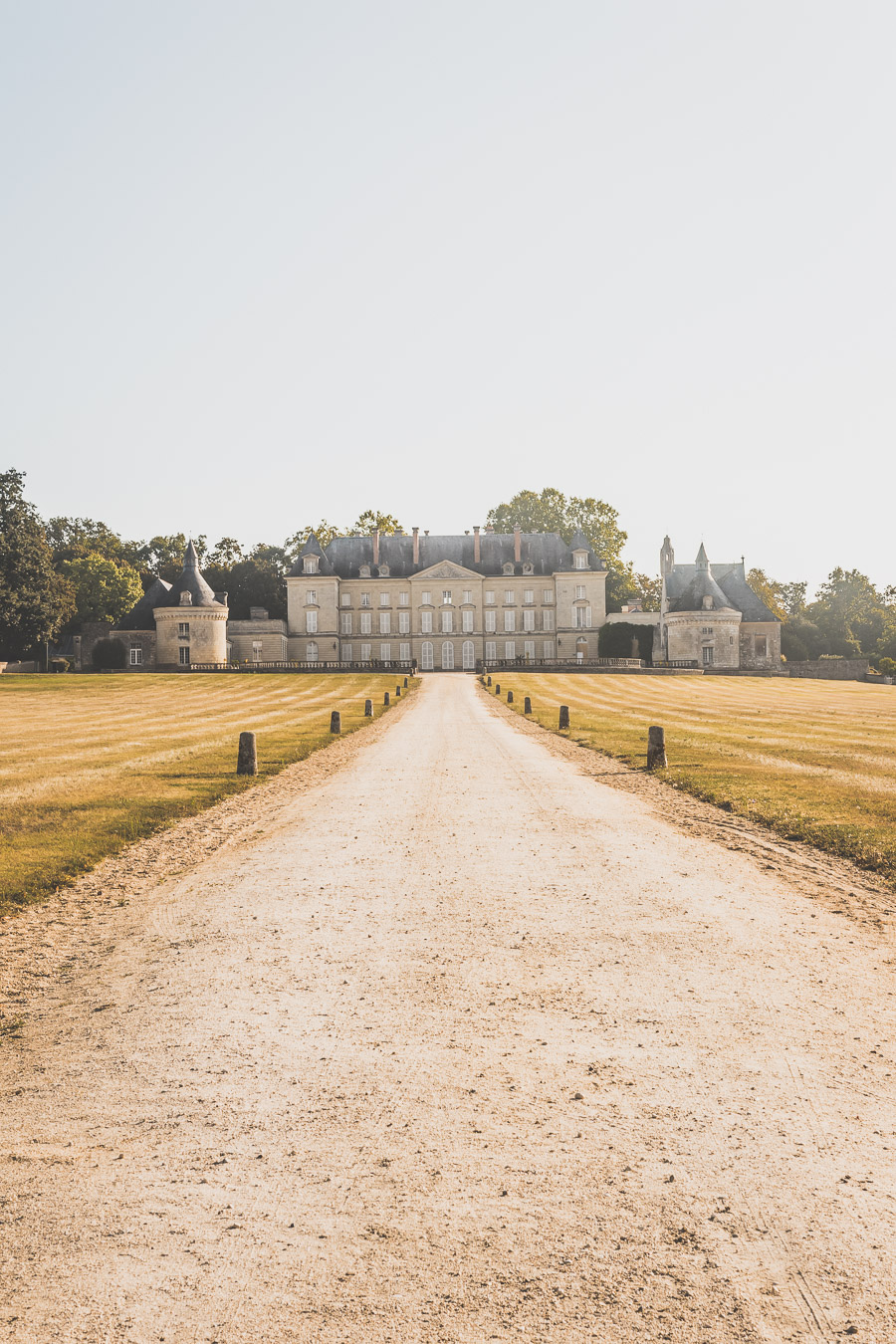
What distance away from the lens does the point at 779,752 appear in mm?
18547

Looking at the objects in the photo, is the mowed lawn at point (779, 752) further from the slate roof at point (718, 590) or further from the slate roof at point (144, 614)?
the slate roof at point (144, 614)

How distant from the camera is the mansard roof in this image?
7531 cm

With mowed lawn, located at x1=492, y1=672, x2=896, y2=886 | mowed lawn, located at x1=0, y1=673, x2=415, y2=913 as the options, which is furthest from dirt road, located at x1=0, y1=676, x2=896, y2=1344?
mowed lawn, located at x1=492, y1=672, x2=896, y2=886

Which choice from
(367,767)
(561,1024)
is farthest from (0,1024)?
(367,767)

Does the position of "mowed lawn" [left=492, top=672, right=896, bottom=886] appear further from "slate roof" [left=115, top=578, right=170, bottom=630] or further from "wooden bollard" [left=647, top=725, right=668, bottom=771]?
"slate roof" [left=115, top=578, right=170, bottom=630]

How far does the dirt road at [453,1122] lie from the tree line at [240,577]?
6599 centimetres

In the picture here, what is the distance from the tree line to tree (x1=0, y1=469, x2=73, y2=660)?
0.07 m

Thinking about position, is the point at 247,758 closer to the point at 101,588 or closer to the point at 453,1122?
the point at 453,1122

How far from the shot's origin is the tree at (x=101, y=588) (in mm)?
90875

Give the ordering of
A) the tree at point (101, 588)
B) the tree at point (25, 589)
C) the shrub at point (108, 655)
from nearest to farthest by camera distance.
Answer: the tree at point (25, 589), the shrub at point (108, 655), the tree at point (101, 588)

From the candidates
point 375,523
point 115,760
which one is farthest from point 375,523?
point 115,760

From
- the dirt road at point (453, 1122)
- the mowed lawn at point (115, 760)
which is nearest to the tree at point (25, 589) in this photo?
the mowed lawn at point (115, 760)

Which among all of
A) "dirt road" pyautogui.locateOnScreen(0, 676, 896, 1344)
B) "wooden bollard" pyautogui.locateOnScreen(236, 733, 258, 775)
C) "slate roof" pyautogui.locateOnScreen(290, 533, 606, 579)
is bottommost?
"dirt road" pyautogui.locateOnScreen(0, 676, 896, 1344)

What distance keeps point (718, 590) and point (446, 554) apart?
27073 millimetres
